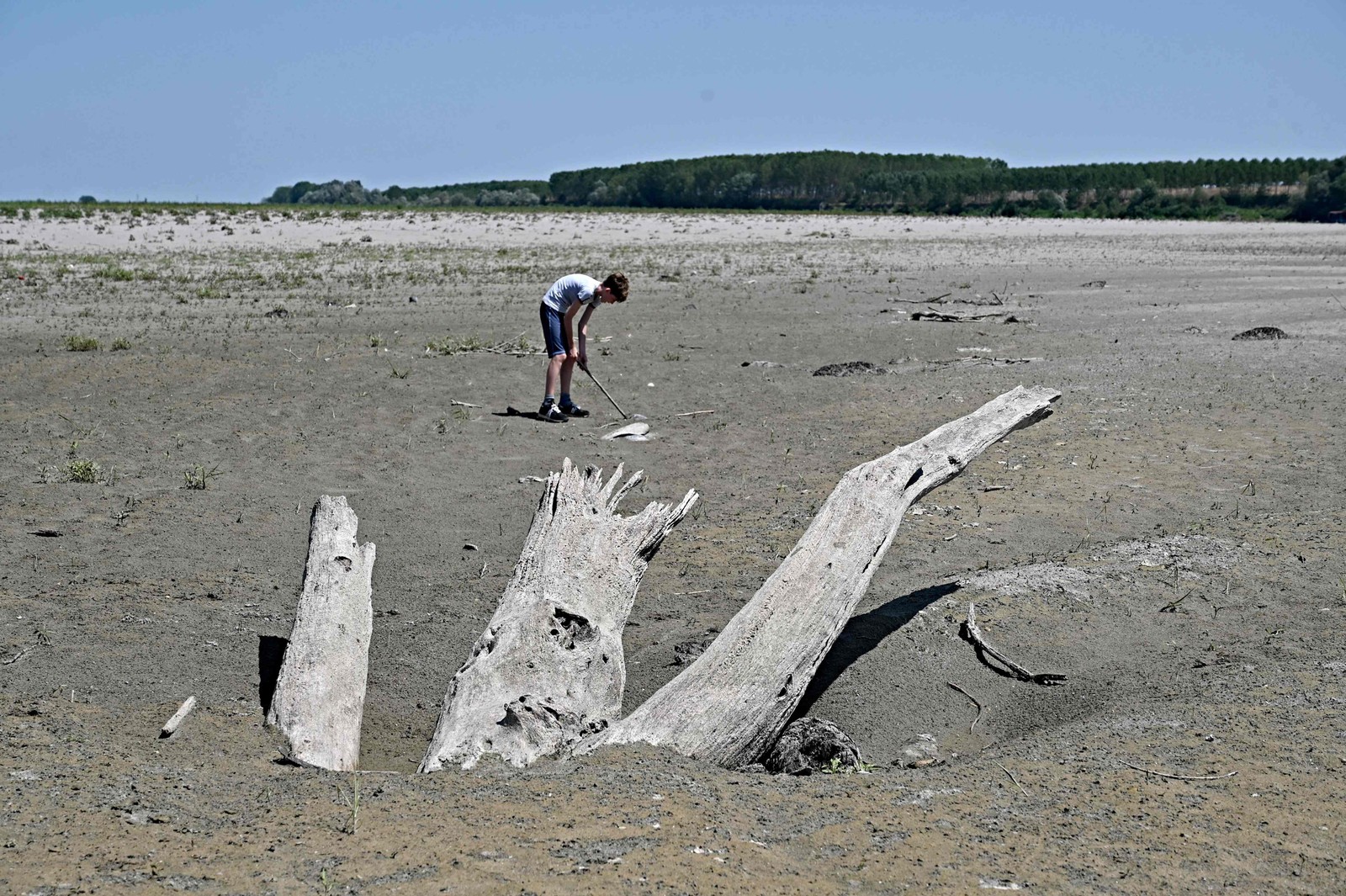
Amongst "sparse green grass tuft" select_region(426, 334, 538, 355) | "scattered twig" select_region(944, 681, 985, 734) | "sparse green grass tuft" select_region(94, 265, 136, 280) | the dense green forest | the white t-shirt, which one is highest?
the dense green forest

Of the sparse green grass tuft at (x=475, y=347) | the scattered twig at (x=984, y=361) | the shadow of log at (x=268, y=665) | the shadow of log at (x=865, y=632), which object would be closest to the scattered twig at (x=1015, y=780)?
the shadow of log at (x=865, y=632)

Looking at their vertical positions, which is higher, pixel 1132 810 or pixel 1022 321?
pixel 1022 321

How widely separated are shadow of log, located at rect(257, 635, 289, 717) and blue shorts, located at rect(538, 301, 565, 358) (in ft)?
15.7

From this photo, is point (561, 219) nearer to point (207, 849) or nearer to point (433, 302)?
point (433, 302)

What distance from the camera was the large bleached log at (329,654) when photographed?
417 cm

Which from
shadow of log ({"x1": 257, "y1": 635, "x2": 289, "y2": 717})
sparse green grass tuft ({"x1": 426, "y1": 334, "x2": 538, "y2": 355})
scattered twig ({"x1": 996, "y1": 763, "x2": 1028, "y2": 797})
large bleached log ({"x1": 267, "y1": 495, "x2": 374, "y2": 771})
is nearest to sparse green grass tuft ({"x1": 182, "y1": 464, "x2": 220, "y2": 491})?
large bleached log ({"x1": 267, "y1": 495, "x2": 374, "y2": 771})

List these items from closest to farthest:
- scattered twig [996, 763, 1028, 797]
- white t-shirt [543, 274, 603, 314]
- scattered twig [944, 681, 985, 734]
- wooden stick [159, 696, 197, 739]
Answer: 1. scattered twig [996, 763, 1028, 797]
2. wooden stick [159, 696, 197, 739]
3. scattered twig [944, 681, 985, 734]
4. white t-shirt [543, 274, 603, 314]

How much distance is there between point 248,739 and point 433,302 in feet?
45.2

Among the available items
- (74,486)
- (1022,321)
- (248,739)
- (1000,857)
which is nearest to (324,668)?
(248,739)

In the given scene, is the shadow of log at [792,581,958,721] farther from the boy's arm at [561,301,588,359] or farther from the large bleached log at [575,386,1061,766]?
the boy's arm at [561,301,588,359]

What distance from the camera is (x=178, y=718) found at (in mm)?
4219

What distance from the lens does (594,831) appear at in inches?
123

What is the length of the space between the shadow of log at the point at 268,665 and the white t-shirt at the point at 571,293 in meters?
4.82

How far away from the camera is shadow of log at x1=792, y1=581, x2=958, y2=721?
4.95m
